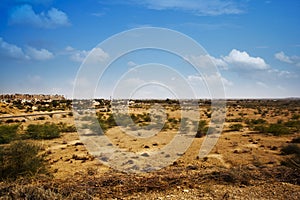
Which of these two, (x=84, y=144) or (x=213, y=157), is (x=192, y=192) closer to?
(x=213, y=157)

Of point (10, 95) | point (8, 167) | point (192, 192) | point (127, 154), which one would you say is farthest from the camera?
point (10, 95)

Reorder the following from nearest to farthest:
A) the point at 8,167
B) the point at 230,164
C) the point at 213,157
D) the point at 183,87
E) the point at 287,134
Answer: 1. the point at 8,167
2. the point at 230,164
3. the point at 213,157
4. the point at 183,87
5. the point at 287,134

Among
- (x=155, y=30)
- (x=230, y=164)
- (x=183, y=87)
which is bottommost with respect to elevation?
(x=230, y=164)

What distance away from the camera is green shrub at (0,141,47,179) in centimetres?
913

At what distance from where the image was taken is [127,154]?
14891 mm

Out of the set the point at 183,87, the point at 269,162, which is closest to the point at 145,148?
the point at 183,87

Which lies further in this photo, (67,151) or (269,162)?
(67,151)

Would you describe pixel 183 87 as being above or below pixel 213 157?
above

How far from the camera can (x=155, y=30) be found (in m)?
16.6

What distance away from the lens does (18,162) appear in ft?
30.9

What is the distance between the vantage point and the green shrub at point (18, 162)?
913cm

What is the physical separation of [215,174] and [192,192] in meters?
1.66

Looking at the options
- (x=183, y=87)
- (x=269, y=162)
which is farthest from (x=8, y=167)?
(x=183, y=87)

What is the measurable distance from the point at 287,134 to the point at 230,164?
11.9m
